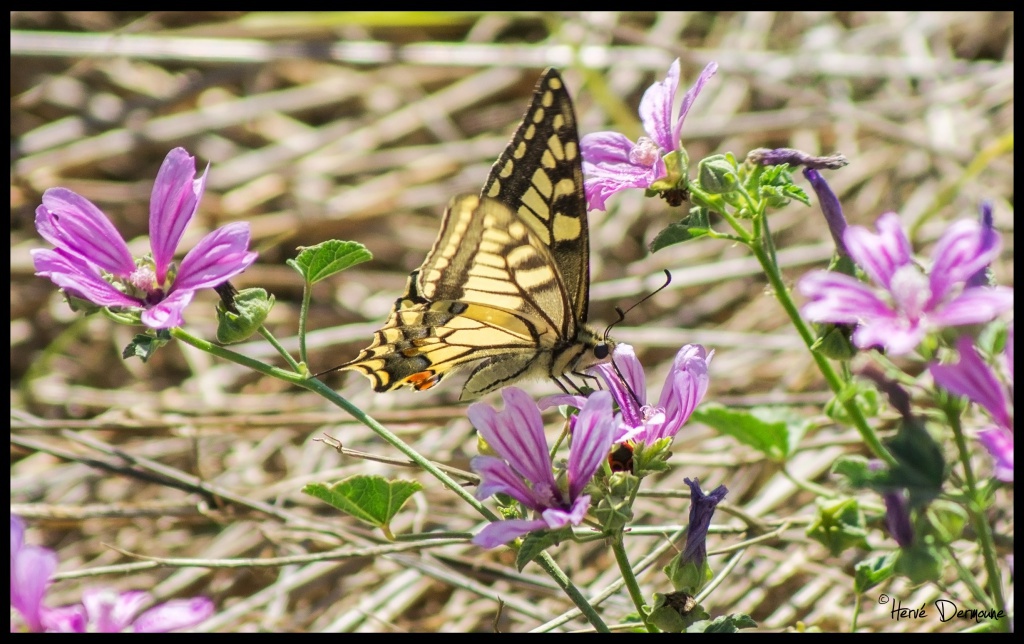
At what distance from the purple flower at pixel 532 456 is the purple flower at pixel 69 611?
0.47 m

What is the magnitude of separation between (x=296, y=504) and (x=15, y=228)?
6.14 ft

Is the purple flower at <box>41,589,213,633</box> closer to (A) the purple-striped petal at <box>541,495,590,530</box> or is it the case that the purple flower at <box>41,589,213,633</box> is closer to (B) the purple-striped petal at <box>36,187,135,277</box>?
(A) the purple-striped petal at <box>541,495,590,530</box>

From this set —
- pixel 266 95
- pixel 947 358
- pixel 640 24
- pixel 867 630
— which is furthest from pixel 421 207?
pixel 947 358

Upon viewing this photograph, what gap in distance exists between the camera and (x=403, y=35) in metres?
4.46

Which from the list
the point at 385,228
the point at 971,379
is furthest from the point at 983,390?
the point at 385,228

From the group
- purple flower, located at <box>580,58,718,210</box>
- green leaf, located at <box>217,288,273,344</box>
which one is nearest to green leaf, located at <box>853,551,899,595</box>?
purple flower, located at <box>580,58,718,210</box>

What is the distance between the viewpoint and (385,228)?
3.88m

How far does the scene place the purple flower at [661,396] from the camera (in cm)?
162

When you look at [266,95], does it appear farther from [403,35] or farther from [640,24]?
[640,24]

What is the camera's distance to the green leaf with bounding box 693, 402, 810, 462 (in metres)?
2.06

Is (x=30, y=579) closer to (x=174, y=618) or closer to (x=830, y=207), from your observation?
(x=174, y=618)

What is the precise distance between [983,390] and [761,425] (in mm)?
859

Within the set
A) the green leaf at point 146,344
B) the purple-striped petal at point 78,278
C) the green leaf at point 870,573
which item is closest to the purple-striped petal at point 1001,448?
the green leaf at point 870,573

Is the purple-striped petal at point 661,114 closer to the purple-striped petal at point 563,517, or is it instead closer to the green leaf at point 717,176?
the green leaf at point 717,176
